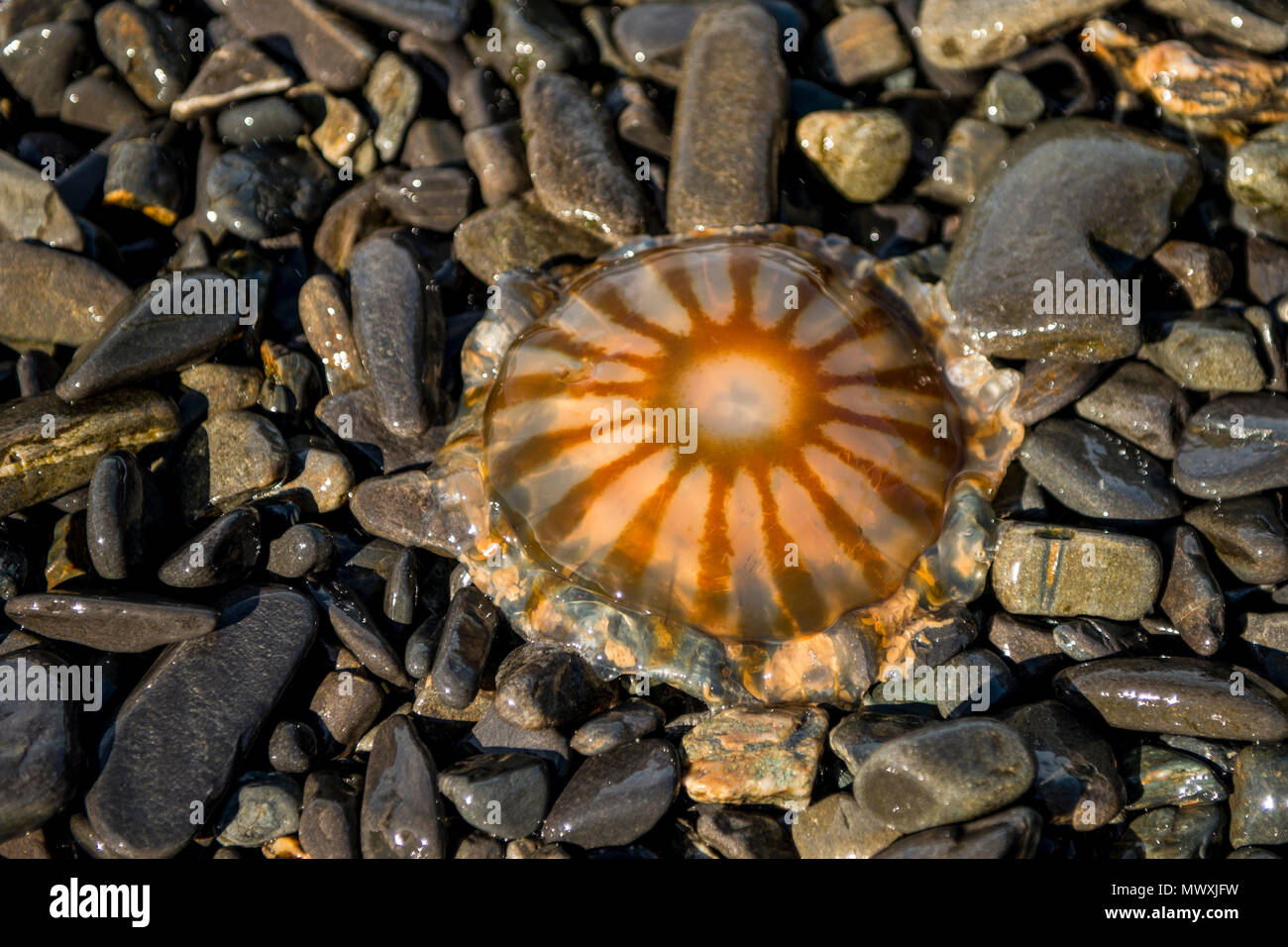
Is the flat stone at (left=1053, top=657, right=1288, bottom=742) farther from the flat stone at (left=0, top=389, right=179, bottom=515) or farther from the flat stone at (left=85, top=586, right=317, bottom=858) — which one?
the flat stone at (left=0, top=389, right=179, bottom=515)

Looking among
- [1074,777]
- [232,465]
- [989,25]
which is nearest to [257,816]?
[232,465]

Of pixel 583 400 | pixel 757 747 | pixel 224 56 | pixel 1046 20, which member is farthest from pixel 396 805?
pixel 1046 20

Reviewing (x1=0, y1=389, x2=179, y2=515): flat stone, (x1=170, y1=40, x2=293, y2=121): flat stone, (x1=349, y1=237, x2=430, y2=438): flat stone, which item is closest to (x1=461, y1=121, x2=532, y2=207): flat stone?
(x1=349, y1=237, x2=430, y2=438): flat stone

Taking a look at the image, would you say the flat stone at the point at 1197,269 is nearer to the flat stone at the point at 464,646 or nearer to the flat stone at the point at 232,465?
the flat stone at the point at 464,646

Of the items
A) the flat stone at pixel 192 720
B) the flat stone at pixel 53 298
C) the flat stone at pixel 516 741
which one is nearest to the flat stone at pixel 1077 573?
the flat stone at pixel 516 741

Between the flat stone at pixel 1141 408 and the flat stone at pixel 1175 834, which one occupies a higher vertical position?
the flat stone at pixel 1141 408

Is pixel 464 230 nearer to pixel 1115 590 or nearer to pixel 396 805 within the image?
pixel 396 805
